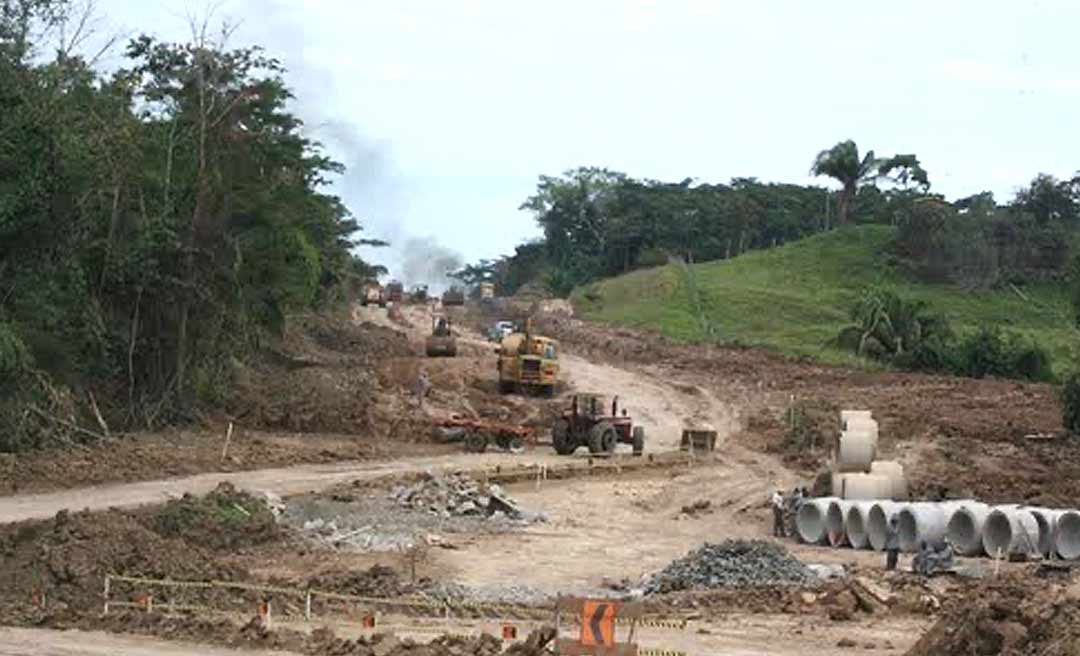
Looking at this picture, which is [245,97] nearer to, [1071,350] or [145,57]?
[145,57]

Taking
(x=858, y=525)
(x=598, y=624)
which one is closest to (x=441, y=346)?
(x=858, y=525)

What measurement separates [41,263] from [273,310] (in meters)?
14.3

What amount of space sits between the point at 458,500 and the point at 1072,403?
2180cm

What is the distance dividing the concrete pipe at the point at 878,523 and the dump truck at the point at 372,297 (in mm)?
78339

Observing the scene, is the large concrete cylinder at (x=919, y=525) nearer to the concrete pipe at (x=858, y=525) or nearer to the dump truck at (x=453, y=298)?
the concrete pipe at (x=858, y=525)

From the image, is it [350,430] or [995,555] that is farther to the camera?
[350,430]

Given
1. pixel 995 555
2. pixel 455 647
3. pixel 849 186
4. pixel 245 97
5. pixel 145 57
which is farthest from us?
pixel 849 186

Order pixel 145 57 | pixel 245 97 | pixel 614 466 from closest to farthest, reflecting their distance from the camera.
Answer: pixel 614 466 → pixel 245 97 → pixel 145 57

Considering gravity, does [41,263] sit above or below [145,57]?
below

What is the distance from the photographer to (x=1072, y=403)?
46750mm

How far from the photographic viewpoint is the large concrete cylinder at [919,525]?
2989 cm

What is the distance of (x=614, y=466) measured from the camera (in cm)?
4275

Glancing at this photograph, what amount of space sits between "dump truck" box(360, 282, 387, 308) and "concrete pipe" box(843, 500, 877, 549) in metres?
77.9

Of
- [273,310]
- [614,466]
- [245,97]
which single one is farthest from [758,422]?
[245,97]
